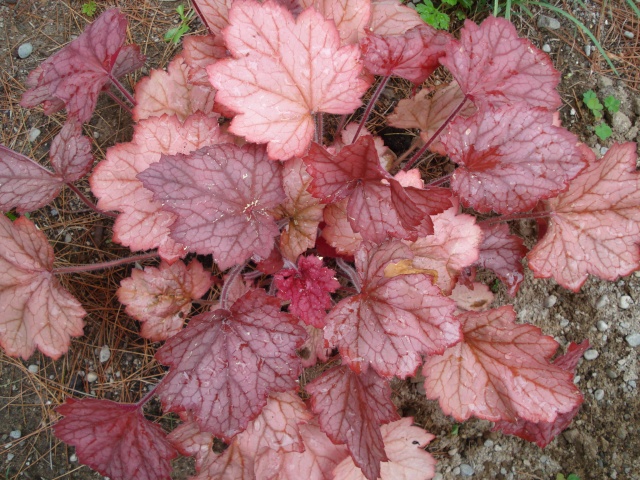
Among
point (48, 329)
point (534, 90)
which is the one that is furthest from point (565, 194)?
point (48, 329)

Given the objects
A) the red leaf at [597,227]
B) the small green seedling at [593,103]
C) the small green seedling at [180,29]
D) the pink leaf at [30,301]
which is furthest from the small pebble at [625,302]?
the small green seedling at [180,29]

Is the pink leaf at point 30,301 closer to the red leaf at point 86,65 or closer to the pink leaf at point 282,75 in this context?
the red leaf at point 86,65

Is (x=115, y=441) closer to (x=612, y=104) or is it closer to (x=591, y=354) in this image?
(x=591, y=354)

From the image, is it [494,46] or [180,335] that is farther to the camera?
[494,46]

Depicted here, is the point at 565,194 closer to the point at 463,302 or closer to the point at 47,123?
the point at 463,302

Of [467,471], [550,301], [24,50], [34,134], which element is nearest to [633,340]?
[550,301]
